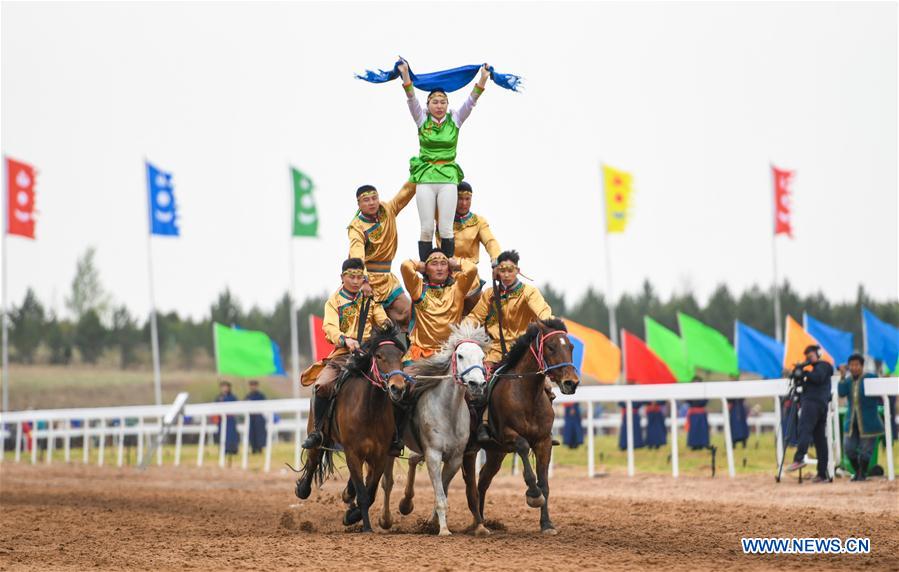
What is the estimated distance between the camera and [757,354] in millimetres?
29469

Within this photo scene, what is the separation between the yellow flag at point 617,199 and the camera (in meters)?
37.8

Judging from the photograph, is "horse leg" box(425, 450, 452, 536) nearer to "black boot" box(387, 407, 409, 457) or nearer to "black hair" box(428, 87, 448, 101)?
"black boot" box(387, 407, 409, 457)

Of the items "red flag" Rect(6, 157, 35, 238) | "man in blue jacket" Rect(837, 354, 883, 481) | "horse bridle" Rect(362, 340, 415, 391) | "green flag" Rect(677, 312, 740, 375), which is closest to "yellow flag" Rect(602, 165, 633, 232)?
"green flag" Rect(677, 312, 740, 375)

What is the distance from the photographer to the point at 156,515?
51.6 ft

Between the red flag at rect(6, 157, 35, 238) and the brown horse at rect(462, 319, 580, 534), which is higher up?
the red flag at rect(6, 157, 35, 238)

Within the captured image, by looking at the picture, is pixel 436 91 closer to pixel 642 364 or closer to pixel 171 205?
pixel 642 364

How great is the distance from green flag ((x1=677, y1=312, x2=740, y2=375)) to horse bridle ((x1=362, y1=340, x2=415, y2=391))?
1864cm

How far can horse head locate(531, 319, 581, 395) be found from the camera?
1209 centimetres

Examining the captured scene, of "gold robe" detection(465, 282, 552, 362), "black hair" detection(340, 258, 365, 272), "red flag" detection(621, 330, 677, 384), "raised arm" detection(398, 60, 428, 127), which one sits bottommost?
"red flag" detection(621, 330, 677, 384)

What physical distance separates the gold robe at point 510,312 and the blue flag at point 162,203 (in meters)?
26.0

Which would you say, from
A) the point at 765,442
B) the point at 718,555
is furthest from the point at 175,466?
the point at 718,555

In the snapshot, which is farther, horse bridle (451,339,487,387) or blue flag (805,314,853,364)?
blue flag (805,314,853,364)

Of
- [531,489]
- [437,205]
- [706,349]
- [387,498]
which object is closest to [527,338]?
[531,489]

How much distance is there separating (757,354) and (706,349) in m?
1.49
